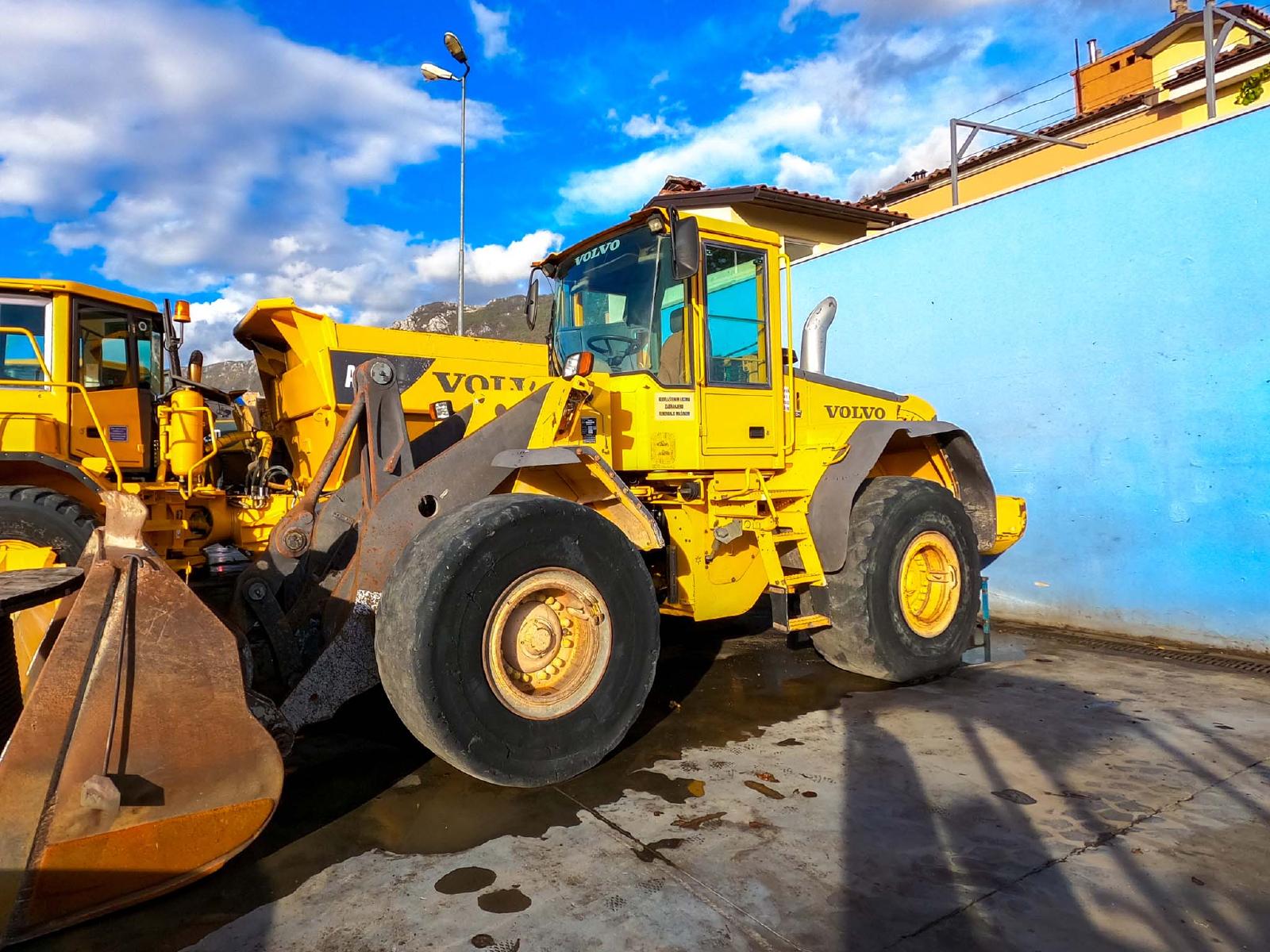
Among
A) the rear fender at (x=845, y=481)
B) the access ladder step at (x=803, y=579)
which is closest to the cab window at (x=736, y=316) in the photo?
the rear fender at (x=845, y=481)

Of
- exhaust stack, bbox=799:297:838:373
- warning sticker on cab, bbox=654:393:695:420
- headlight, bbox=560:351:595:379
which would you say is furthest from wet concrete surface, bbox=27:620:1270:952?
exhaust stack, bbox=799:297:838:373

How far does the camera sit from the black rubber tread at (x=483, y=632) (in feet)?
10.6

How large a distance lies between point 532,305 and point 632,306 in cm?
126

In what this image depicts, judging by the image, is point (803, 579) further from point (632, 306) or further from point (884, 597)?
point (632, 306)

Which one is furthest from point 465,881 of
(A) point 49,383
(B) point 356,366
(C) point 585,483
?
(A) point 49,383

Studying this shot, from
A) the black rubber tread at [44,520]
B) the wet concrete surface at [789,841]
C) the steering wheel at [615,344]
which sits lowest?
the wet concrete surface at [789,841]

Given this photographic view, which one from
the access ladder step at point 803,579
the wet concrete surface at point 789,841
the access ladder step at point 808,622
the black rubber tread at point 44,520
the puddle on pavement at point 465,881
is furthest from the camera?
the black rubber tread at point 44,520

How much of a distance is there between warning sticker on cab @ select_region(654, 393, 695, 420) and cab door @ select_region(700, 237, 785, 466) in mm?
102

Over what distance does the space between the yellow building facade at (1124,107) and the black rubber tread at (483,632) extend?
10589mm

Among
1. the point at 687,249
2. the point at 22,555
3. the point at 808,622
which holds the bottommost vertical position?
the point at 808,622

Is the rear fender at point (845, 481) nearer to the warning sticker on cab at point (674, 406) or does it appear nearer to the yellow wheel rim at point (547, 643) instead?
the warning sticker on cab at point (674, 406)

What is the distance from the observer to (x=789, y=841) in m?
3.18

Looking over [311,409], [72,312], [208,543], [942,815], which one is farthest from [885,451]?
[72,312]

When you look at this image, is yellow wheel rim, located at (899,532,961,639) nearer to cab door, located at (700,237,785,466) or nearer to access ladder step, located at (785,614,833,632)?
access ladder step, located at (785,614,833,632)
